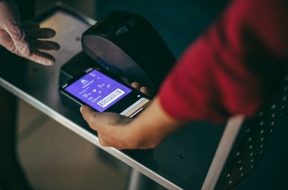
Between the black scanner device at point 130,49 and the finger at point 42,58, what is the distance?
0.29 feet

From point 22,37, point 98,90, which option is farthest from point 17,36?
point 98,90

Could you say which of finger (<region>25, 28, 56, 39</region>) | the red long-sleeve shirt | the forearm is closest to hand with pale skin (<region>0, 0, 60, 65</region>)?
finger (<region>25, 28, 56, 39</region>)

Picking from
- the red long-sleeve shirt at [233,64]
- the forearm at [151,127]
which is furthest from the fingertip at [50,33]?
the red long-sleeve shirt at [233,64]

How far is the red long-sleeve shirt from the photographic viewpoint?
16.3 inches

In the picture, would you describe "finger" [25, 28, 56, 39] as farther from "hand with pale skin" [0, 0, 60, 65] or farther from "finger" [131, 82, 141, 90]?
"finger" [131, 82, 141, 90]

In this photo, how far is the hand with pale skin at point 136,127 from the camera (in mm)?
534

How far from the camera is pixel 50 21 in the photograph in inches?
40.5

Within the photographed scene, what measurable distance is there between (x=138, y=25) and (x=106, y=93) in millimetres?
151

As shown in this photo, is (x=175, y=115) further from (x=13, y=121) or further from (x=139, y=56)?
(x=13, y=121)

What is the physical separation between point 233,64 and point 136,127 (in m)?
0.21

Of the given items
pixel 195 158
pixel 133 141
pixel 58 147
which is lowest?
pixel 58 147

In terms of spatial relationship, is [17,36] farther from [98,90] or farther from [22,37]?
[98,90]

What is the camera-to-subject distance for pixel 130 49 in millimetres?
792

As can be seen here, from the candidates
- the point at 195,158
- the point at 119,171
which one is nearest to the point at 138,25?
the point at 195,158
